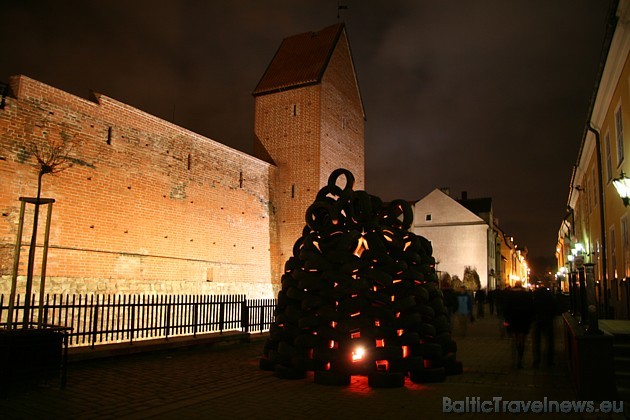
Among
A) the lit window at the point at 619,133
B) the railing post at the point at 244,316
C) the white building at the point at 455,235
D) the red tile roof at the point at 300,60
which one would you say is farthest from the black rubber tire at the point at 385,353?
the white building at the point at 455,235

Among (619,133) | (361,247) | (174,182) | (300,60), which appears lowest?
(361,247)

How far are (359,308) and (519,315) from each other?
3699 millimetres

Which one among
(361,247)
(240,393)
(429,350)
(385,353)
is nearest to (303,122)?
(361,247)

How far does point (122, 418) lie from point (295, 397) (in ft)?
7.29

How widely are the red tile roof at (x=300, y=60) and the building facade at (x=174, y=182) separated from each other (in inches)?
3.6

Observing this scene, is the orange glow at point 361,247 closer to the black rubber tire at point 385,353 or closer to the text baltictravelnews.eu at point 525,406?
the black rubber tire at point 385,353

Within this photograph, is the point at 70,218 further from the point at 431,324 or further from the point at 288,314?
the point at 431,324

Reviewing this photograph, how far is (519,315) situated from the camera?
9492 mm

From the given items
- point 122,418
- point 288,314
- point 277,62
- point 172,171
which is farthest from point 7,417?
point 277,62

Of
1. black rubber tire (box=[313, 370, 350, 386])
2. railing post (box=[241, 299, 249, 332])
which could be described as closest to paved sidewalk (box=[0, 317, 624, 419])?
black rubber tire (box=[313, 370, 350, 386])

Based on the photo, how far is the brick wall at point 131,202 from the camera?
1403cm

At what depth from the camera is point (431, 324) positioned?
26.8ft

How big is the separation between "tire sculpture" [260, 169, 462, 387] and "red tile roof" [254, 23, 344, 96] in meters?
18.1

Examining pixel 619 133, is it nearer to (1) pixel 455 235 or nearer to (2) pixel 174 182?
(2) pixel 174 182
